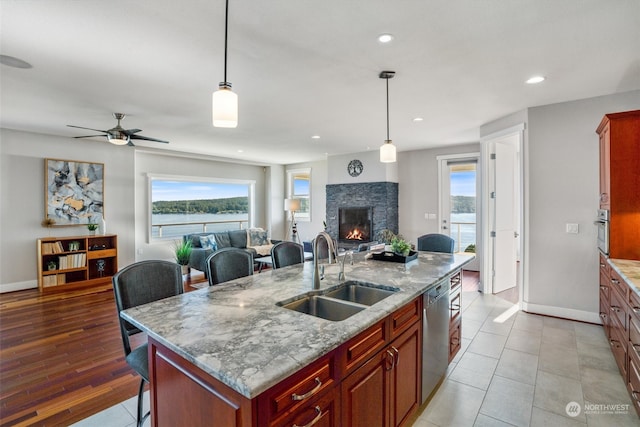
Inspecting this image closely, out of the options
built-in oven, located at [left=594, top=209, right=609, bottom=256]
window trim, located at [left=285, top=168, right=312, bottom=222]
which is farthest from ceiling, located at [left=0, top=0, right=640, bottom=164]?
window trim, located at [left=285, top=168, right=312, bottom=222]

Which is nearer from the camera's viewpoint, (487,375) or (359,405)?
(359,405)

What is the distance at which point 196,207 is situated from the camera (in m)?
7.42

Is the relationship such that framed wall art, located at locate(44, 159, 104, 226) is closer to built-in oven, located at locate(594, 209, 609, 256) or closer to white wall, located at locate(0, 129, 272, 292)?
white wall, located at locate(0, 129, 272, 292)

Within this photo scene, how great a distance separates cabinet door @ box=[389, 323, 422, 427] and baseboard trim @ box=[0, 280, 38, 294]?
635 cm

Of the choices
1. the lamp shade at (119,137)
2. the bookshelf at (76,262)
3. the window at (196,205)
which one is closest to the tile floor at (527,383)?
the lamp shade at (119,137)

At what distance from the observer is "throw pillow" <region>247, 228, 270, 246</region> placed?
7062 mm

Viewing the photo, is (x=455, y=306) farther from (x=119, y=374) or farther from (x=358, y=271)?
(x=119, y=374)

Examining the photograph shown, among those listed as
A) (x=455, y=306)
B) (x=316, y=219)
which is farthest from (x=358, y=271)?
(x=316, y=219)

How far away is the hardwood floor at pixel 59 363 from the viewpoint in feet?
7.22

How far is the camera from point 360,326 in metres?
1.35

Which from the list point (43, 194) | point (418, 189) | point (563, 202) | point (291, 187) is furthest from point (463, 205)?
point (43, 194)

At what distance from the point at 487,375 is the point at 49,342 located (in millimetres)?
4243

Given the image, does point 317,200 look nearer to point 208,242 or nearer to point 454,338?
point 208,242

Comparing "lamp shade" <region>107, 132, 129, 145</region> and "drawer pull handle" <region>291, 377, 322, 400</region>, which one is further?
"lamp shade" <region>107, 132, 129, 145</region>
